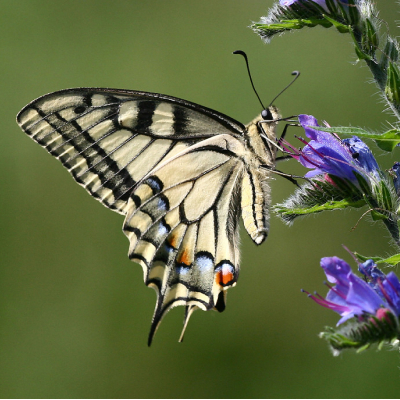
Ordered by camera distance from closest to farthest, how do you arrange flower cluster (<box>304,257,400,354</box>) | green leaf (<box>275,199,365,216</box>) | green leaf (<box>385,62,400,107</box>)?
flower cluster (<box>304,257,400,354</box>)
green leaf (<box>385,62,400,107</box>)
green leaf (<box>275,199,365,216</box>)

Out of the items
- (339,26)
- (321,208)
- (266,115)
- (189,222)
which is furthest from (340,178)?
(189,222)

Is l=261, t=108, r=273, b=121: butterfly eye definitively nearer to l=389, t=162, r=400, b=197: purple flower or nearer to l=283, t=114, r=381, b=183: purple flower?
l=283, t=114, r=381, b=183: purple flower

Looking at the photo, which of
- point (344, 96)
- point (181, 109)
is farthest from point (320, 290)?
point (181, 109)

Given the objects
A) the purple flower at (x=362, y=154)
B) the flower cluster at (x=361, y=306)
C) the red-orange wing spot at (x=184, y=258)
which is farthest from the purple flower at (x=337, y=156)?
the red-orange wing spot at (x=184, y=258)

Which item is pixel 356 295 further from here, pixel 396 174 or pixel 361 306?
pixel 396 174

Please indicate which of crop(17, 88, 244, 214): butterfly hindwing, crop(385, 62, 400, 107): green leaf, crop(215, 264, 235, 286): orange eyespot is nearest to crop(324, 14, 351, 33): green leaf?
crop(385, 62, 400, 107): green leaf

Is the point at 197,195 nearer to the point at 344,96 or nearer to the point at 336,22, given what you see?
the point at 336,22
